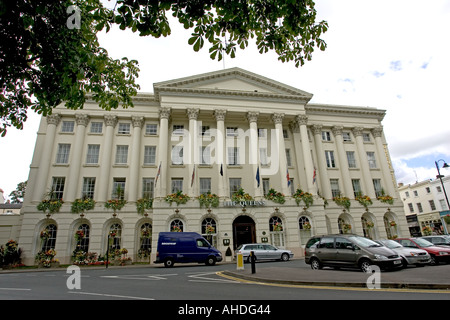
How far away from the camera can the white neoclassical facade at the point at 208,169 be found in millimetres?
24875

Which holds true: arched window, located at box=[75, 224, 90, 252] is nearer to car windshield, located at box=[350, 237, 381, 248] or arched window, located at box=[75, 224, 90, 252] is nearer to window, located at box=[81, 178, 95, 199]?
window, located at box=[81, 178, 95, 199]

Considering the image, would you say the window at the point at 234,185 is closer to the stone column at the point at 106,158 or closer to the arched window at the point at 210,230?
the arched window at the point at 210,230

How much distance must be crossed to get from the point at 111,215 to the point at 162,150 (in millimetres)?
7982

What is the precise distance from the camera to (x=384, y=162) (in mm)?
33875

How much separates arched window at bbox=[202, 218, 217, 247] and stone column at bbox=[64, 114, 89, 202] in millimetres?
13031

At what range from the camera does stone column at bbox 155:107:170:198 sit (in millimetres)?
25016

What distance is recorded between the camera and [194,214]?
24.8m

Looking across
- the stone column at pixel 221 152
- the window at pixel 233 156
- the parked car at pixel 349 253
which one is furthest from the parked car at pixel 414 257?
the window at pixel 233 156

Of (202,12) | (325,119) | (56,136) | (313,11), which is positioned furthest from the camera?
(325,119)

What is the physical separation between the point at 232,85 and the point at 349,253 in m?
23.5

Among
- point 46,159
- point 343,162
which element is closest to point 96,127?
point 46,159

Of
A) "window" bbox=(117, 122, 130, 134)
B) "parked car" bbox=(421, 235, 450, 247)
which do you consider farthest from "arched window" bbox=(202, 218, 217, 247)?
"parked car" bbox=(421, 235, 450, 247)

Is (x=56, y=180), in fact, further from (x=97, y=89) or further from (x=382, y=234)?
(x=382, y=234)

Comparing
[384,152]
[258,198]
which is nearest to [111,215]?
[258,198]
